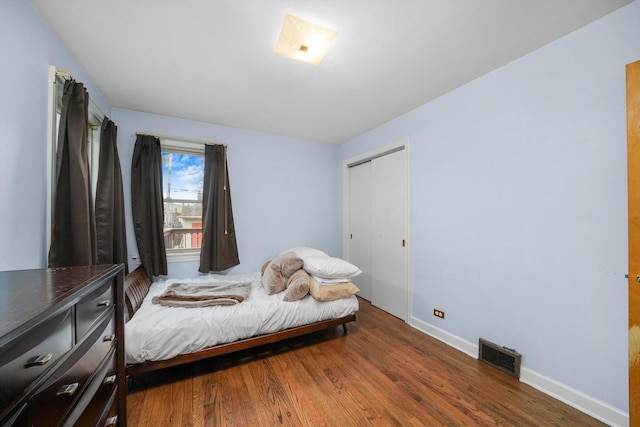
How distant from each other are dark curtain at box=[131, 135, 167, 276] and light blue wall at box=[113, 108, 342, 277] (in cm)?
13

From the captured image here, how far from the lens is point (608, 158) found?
1.51 meters

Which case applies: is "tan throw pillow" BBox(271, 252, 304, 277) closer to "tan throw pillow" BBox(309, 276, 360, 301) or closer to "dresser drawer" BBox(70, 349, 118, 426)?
"tan throw pillow" BBox(309, 276, 360, 301)

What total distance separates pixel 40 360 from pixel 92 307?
13.1 inches

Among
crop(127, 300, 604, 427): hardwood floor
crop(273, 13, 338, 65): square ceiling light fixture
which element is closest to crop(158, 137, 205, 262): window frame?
crop(127, 300, 604, 427): hardwood floor

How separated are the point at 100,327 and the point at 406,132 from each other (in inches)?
123

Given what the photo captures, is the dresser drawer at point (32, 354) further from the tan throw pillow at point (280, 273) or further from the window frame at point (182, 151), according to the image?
the window frame at point (182, 151)

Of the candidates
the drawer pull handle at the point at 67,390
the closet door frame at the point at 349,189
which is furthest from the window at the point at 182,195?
the drawer pull handle at the point at 67,390

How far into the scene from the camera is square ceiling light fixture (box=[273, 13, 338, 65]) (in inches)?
62.1

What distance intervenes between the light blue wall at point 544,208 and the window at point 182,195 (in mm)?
3040

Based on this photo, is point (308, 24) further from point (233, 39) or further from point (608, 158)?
point (608, 158)

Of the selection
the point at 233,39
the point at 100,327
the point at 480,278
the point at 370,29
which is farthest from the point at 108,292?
the point at 480,278

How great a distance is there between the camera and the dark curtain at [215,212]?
124 inches

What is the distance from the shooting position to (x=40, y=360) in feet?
2.01

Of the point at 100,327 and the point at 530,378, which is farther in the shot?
the point at 530,378
